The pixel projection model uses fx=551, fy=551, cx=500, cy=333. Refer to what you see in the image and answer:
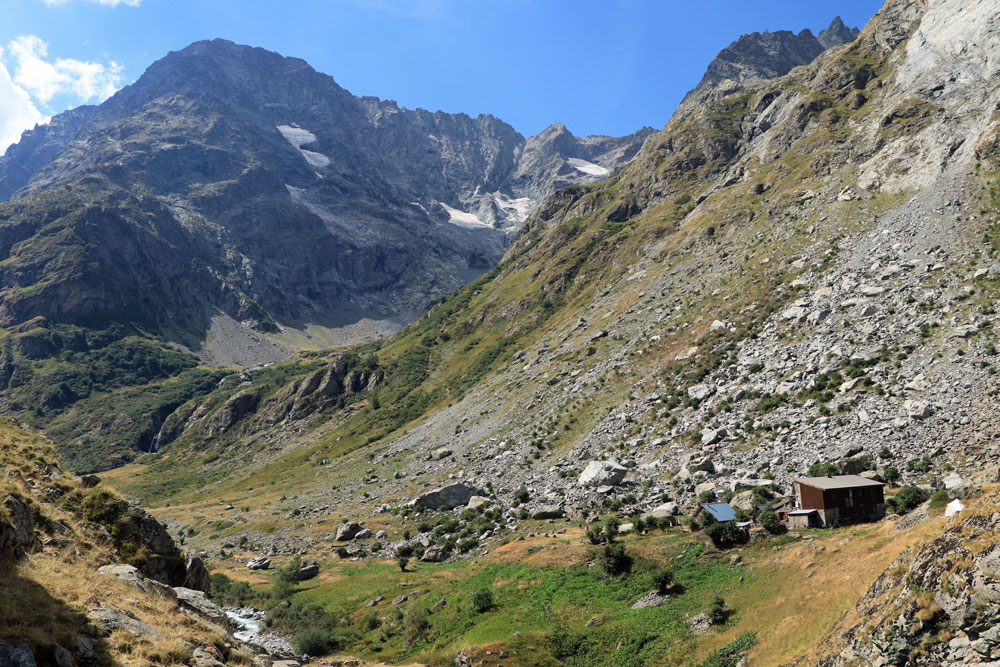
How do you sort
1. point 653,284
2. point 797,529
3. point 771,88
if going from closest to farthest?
point 797,529 < point 653,284 < point 771,88

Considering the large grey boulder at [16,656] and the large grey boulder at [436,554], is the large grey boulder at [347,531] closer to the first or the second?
the large grey boulder at [436,554]

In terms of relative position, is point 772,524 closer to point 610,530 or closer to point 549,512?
point 610,530

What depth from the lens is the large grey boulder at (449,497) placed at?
71062 millimetres

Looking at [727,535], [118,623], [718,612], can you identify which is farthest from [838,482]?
[118,623]

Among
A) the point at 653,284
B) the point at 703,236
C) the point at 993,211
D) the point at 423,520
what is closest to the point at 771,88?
the point at 703,236

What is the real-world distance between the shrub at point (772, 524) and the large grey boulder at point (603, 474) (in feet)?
65.9

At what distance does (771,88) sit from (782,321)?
135942 mm

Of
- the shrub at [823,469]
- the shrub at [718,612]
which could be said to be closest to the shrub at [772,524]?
the shrub at [823,469]

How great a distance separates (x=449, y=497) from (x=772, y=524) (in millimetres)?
42746

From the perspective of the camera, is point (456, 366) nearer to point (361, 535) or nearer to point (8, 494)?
point (361, 535)

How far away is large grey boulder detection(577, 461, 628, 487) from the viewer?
58031 mm

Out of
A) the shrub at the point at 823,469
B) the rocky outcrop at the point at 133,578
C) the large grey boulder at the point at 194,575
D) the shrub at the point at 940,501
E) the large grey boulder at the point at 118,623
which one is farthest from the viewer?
the shrub at the point at 823,469

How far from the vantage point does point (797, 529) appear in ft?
126

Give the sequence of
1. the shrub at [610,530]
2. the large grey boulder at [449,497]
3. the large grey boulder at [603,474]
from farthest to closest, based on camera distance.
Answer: the large grey boulder at [449,497], the large grey boulder at [603,474], the shrub at [610,530]
